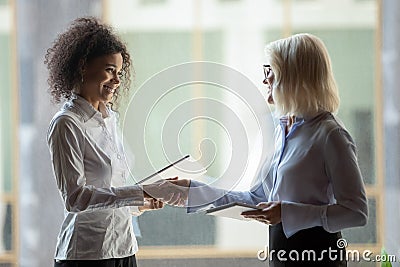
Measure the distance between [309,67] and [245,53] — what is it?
0.65 m

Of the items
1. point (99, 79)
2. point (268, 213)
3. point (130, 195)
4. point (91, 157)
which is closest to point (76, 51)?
point (99, 79)

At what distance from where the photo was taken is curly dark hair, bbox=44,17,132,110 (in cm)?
192

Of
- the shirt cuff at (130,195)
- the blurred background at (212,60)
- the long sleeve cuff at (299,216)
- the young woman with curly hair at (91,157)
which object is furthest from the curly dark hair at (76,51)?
the long sleeve cuff at (299,216)

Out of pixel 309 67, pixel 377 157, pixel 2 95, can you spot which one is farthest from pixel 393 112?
pixel 2 95

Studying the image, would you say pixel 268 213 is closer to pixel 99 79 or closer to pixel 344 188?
pixel 344 188

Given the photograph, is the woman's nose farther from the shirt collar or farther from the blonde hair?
the blonde hair

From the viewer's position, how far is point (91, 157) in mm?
1843

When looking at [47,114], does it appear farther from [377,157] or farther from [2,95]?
[377,157]

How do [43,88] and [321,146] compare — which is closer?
[321,146]

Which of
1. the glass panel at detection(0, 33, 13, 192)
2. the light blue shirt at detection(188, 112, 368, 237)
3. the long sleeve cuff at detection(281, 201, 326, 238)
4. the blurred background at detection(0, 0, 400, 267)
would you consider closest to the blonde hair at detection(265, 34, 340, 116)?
the light blue shirt at detection(188, 112, 368, 237)

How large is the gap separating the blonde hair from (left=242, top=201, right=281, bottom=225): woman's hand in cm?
26

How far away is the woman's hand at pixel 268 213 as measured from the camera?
1.79 meters

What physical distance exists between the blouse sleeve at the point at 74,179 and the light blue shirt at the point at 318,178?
0.41 m

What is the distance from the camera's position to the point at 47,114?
7.98ft
